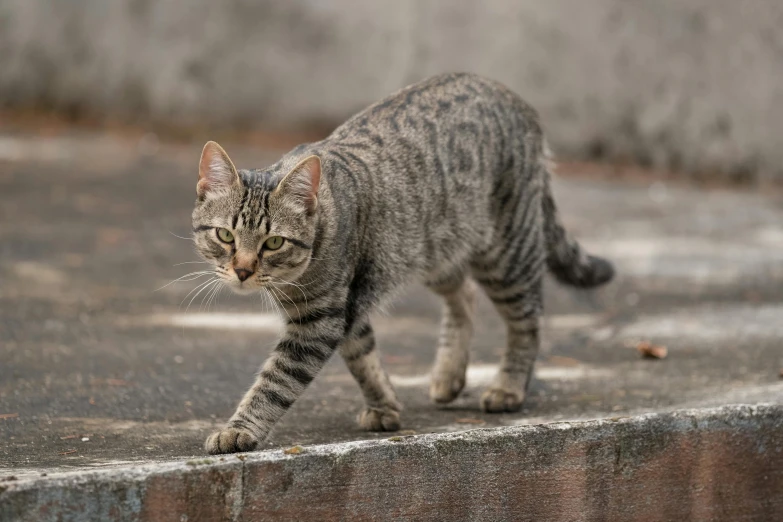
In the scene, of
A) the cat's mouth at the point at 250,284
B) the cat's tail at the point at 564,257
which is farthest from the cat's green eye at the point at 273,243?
the cat's tail at the point at 564,257

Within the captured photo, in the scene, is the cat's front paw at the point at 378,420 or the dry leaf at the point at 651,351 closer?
the cat's front paw at the point at 378,420

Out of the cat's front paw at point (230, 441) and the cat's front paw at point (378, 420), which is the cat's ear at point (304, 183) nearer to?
the cat's front paw at point (230, 441)

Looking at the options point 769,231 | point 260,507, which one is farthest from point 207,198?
point 769,231

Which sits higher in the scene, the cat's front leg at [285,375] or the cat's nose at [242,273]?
the cat's nose at [242,273]

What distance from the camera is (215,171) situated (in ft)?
14.0

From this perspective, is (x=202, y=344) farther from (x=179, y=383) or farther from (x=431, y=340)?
(x=431, y=340)

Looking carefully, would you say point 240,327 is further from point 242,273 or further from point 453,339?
point 242,273

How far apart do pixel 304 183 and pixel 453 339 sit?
5.78 ft

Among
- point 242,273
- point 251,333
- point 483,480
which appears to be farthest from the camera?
point 251,333

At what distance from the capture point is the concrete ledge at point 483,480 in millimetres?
3299

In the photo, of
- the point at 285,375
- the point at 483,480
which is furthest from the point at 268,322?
the point at 483,480

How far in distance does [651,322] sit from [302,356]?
3.59m

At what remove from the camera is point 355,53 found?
13094mm

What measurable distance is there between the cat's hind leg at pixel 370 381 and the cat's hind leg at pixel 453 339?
2.13 feet
